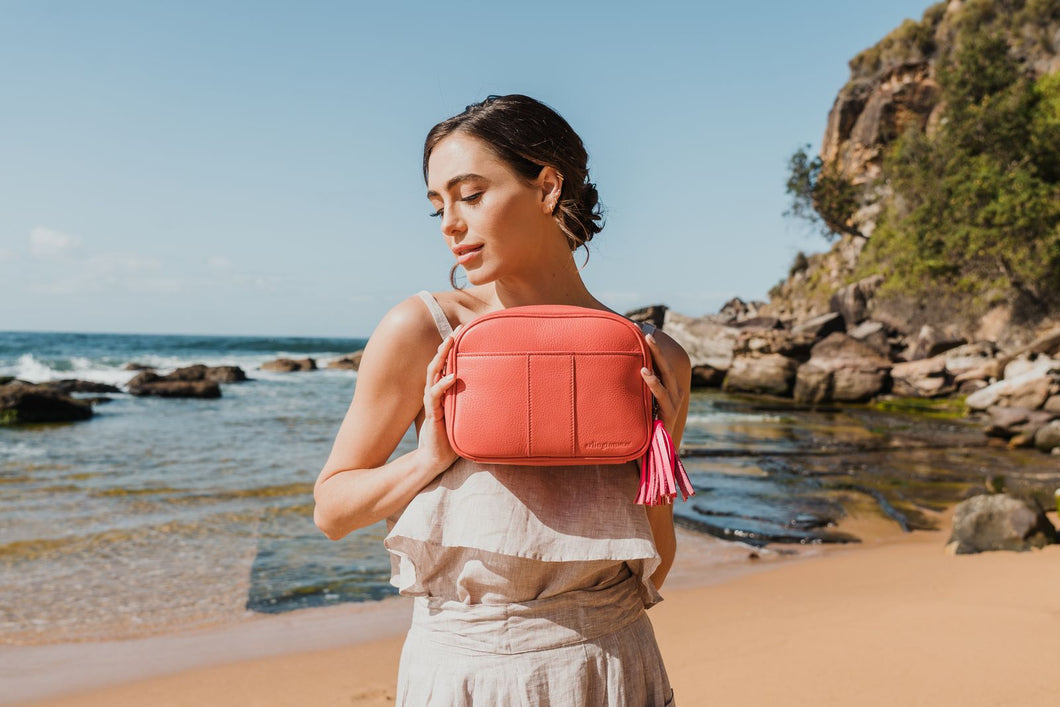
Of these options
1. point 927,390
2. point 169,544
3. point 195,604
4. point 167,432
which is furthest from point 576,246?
point 927,390

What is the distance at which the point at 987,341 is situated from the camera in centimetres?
2519

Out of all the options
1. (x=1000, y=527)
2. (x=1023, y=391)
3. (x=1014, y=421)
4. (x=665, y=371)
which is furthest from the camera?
(x=1023, y=391)

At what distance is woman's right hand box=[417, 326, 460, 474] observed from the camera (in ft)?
4.33

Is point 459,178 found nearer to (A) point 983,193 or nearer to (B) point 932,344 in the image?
(B) point 932,344

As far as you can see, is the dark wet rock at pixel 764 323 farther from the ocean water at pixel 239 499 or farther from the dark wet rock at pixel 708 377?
the ocean water at pixel 239 499

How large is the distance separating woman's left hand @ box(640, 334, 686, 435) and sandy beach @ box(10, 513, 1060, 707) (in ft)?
9.42

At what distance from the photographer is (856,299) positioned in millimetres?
Result: 33062

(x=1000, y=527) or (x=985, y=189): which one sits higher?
(x=985, y=189)

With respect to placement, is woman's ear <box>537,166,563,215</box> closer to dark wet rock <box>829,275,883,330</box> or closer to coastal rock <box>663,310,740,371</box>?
coastal rock <box>663,310,740,371</box>

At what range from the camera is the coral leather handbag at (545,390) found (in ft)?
4.19

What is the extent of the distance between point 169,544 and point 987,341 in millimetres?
25291

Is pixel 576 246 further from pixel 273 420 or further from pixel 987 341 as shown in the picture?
pixel 987 341

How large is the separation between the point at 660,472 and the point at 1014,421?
1473 cm

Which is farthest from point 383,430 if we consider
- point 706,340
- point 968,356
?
point 706,340
